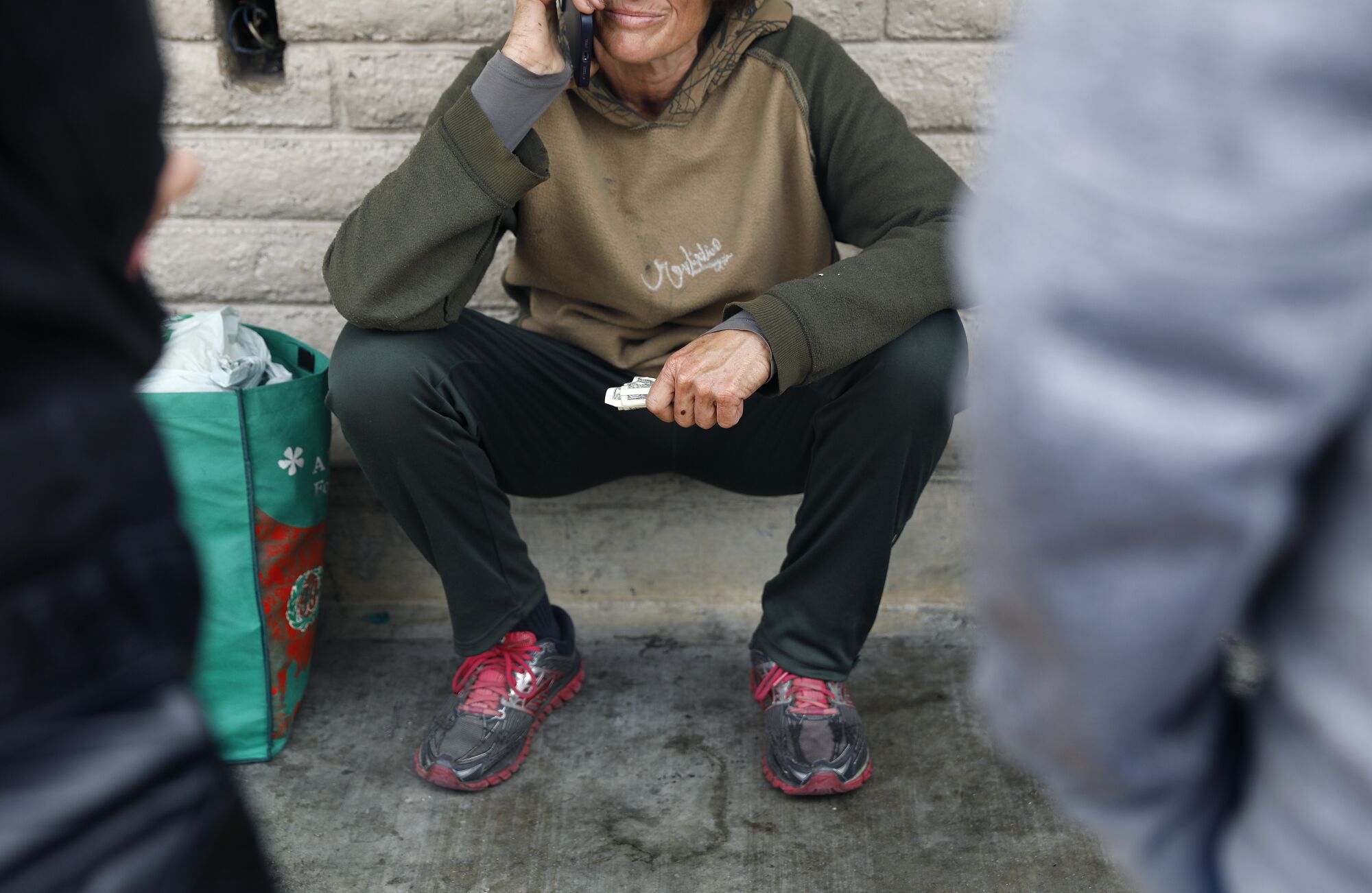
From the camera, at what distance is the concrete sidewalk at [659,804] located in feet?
5.60

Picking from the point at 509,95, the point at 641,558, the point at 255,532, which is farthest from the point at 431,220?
the point at 641,558

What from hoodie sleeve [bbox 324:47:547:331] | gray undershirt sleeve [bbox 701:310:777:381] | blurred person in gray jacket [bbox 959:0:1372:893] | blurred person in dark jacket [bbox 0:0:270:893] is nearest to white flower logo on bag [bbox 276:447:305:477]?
hoodie sleeve [bbox 324:47:547:331]

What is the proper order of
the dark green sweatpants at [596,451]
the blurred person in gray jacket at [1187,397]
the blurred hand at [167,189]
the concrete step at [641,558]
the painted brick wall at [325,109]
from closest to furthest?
the blurred person in gray jacket at [1187,397]
the blurred hand at [167,189]
the dark green sweatpants at [596,451]
the painted brick wall at [325,109]
the concrete step at [641,558]

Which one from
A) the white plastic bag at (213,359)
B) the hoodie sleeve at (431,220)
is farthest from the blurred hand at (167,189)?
the white plastic bag at (213,359)

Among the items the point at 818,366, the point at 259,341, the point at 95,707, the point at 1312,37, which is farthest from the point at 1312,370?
the point at 259,341

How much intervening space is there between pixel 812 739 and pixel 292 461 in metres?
0.96

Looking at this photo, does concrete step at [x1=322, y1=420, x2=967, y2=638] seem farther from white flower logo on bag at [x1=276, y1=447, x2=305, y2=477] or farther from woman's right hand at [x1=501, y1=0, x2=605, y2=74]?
woman's right hand at [x1=501, y1=0, x2=605, y2=74]

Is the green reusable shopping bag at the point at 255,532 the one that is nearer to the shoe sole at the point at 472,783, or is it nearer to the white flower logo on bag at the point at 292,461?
the white flower logo on bag at the point at 292,461

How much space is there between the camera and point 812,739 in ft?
6.12

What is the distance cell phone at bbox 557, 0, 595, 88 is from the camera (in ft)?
6.15

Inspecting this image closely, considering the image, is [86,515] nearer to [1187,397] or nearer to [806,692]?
[1187,397]

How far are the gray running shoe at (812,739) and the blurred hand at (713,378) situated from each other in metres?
0.50

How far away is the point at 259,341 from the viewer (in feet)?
6.90

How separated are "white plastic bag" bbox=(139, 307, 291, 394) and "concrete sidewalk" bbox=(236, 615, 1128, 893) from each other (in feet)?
2.04
